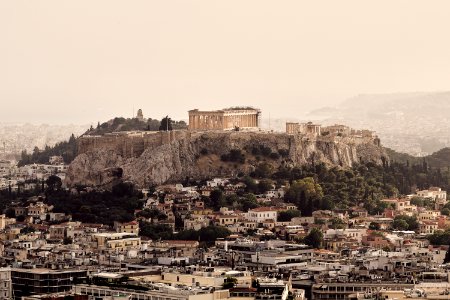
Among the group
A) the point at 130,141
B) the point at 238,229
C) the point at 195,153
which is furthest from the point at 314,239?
the point at 130,141

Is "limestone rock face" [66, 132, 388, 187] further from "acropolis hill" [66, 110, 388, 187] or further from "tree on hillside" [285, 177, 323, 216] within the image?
"tree on hillside" [285, 177, 323, 216]

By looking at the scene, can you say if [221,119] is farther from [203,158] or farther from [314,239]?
[314,239]

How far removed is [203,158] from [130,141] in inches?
252

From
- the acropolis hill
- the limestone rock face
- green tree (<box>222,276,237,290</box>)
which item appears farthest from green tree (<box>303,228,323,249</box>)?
green tree (<box>222,276,237,290</box>)

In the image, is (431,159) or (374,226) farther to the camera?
(431,159)

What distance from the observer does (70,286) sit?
206ft

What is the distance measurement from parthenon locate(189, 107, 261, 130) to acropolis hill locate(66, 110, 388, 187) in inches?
131

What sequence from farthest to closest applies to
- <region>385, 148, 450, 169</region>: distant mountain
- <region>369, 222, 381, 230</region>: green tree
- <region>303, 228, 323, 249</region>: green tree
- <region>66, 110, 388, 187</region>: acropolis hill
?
<region>385, 148, 450, 169</region>: distant mountain
<region>66, 110, 388, 187</region>: acropolis hill
<region>369, 222, 381, 230</region>: green tree
<region>303, 228, 323, 249</region>: green tree

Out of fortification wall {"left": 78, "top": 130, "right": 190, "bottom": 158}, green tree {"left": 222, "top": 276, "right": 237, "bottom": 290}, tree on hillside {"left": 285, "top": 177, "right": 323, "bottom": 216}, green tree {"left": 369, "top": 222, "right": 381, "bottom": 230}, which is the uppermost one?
fortification wall {"left": 78, "top": 130, "right": 190, "bottom": 158}

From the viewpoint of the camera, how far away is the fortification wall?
362 ft

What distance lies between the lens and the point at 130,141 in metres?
112

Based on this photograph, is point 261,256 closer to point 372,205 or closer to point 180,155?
point 372,205

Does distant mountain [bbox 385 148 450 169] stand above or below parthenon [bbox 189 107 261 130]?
below

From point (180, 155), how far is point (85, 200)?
8954 millimetres
